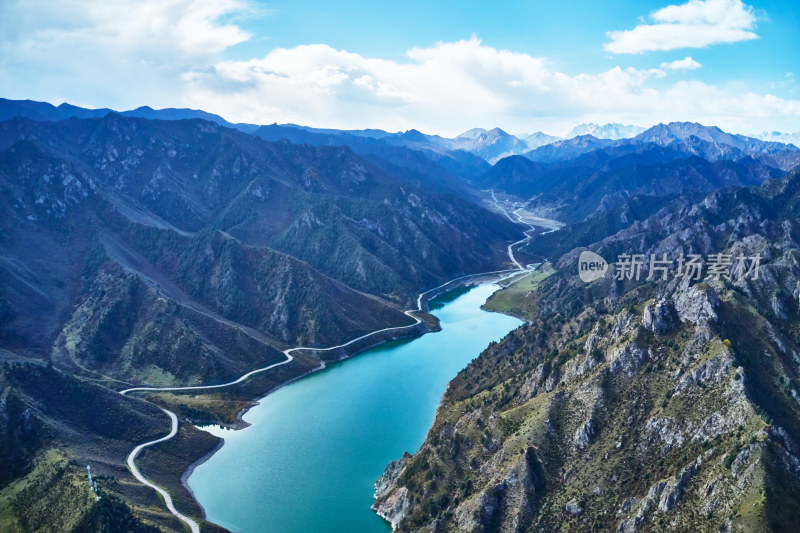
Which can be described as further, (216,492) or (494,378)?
(494,378)

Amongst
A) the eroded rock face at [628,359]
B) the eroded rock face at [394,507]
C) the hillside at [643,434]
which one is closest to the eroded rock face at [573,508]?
the hillside at [643,434]

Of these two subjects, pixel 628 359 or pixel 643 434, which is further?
pixel 628 359

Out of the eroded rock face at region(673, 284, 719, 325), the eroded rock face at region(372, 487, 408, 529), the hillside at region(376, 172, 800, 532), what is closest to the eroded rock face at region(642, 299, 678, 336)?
the hillside at region(376, 172, 800, 532)

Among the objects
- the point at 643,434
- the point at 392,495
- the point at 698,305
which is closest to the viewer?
the point at 643,434

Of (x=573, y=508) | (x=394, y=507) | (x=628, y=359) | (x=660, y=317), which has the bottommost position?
(x=394, y=507)

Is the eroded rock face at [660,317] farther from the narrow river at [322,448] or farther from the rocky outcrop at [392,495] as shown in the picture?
the narrow river at [322,448]

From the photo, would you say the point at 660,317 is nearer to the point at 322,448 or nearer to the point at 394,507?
the point at 394,507

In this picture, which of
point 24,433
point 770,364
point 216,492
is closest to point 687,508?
point 770,364

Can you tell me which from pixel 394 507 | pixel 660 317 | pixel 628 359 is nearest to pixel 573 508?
pixel 628 359

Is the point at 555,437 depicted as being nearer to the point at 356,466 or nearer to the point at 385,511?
the point at 385,511
